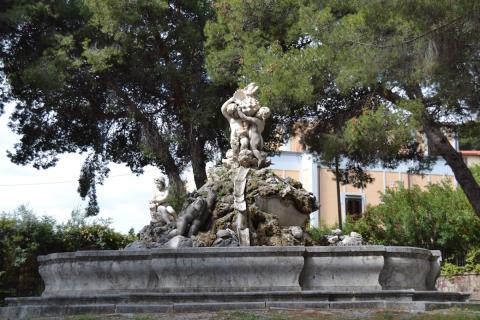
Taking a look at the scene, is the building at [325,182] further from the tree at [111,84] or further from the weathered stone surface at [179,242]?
the weathered stone surface at [179,242]

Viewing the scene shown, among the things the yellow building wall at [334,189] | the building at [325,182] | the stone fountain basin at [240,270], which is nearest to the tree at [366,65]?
the stone fountain basin at [240,270]

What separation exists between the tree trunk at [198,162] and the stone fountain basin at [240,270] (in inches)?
389

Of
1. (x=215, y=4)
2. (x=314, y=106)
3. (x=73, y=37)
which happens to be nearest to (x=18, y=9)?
A: (x=73, y=37)

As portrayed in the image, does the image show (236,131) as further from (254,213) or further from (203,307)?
(203,307)

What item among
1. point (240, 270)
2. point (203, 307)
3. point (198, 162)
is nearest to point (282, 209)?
point (240, 270)

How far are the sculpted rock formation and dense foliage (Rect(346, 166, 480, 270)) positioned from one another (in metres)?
12.5

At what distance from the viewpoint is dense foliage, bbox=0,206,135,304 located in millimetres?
18766

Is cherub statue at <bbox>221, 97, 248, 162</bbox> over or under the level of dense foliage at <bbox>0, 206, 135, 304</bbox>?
over

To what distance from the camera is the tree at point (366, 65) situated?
1192 centimetres

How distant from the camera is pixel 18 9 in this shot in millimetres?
18703

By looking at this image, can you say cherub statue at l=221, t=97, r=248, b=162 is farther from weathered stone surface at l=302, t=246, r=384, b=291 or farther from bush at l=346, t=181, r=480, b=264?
bush at l=346, t=181, r=480, b=264

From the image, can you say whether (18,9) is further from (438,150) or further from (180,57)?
(438,150)

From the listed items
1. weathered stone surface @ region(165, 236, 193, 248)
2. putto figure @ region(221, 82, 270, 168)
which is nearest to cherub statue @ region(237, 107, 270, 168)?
putto figure @ region(221, 82, 270, 168)

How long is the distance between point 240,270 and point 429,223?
1513cm
